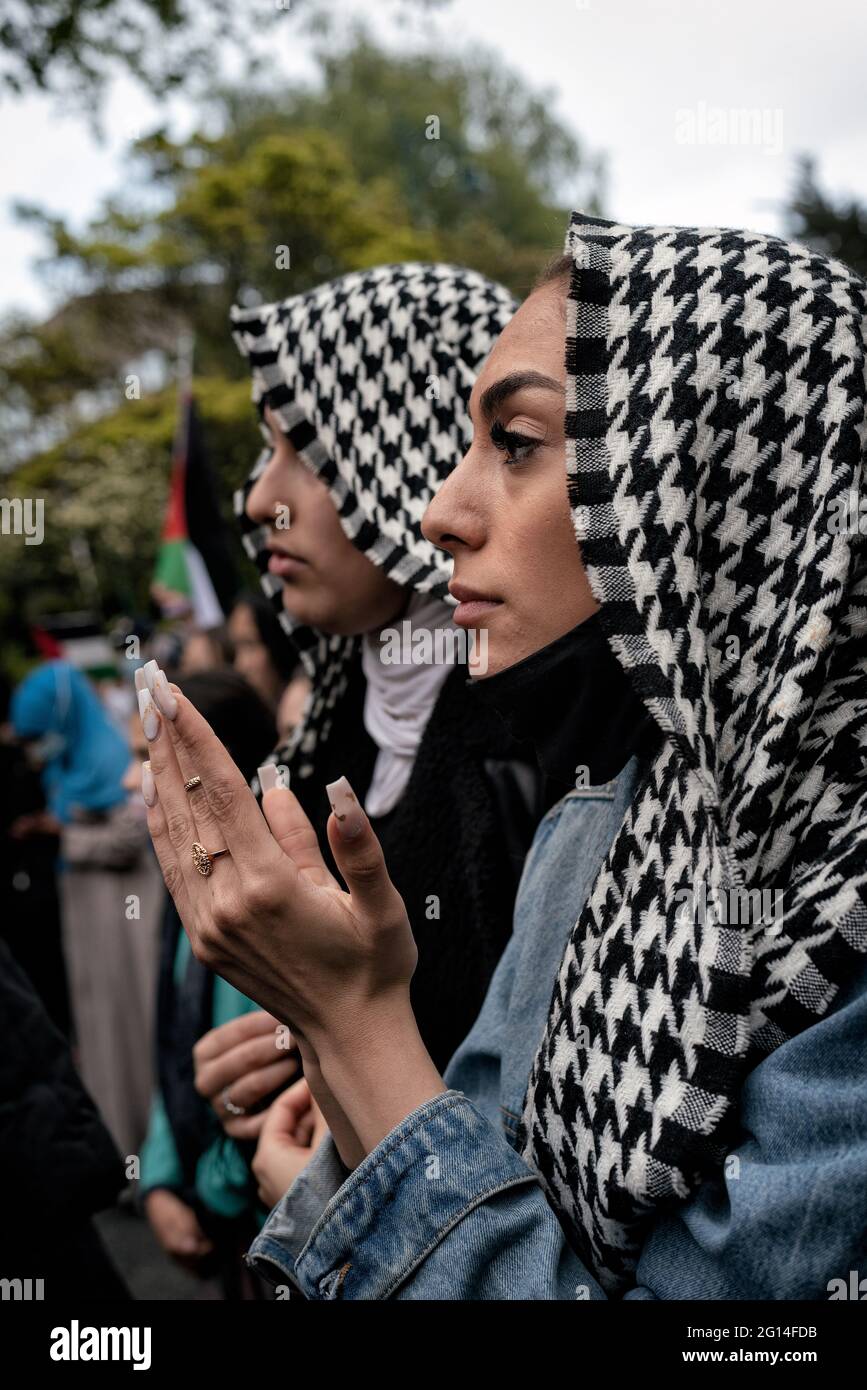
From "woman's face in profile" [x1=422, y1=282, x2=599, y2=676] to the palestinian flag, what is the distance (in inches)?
180

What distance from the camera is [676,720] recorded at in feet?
4.52

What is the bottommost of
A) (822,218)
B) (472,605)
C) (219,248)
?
(472,605)

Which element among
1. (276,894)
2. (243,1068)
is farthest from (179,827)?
(243,1068)

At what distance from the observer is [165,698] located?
143 centimetres

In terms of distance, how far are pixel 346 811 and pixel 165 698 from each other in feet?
0.87

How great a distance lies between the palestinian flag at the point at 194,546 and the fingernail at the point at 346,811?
4.91m

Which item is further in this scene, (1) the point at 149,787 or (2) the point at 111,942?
(2) the point at 111,942

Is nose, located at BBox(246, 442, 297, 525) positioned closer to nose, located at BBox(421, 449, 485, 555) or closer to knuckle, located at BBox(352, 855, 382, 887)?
nose, located at BBox(421, 449, 485, 555)

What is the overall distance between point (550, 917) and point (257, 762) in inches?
62.2

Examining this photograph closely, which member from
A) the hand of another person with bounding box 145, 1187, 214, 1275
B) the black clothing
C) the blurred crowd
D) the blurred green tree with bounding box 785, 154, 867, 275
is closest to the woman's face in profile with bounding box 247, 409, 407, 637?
the blurred crowd

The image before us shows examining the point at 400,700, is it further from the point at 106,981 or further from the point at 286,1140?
the point at 106,981

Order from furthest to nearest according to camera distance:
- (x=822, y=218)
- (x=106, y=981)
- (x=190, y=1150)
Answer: (x=822, y=218)
(x=106, y=981)
(x=190, y=1150)

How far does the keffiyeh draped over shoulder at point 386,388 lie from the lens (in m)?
2.39
